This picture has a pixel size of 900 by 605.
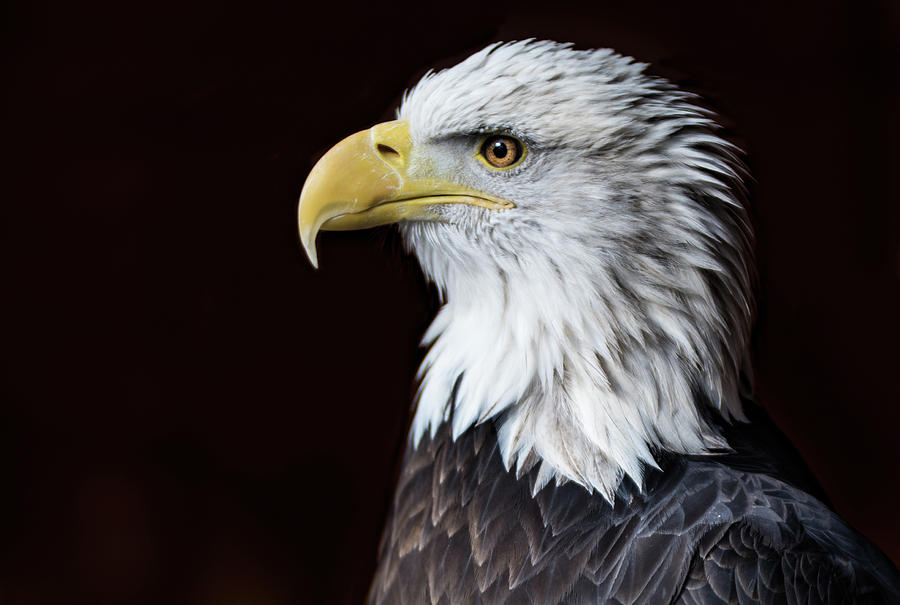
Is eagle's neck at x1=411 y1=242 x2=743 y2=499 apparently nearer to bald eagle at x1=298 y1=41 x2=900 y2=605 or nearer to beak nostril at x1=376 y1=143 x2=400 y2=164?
bald eagle at x1=298 y1=41 x2=900 y2=605

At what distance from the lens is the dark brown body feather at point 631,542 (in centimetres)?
85

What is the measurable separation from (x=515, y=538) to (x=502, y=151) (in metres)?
0.48

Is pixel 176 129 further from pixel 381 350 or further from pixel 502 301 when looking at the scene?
pixel 502 301

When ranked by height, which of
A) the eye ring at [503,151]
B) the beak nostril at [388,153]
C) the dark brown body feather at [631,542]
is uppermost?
the beak nostril at [388,153]

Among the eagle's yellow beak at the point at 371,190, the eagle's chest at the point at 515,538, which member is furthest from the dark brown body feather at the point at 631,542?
the eagle's yellow beak at the point at 371,190

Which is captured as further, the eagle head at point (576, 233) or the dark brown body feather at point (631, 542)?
the eagle head at point (576, 233)

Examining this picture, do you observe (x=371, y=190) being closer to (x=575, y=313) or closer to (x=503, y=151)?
(x=503, y=151)

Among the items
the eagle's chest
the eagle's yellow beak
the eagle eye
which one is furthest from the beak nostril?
the eagle's chest

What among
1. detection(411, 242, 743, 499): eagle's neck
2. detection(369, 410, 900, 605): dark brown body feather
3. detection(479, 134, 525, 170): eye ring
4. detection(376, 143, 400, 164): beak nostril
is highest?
detection(376, 143, 400, 164): beak nostril

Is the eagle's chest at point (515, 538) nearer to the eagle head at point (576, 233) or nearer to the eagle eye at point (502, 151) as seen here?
the eagle head at point (576, 233)

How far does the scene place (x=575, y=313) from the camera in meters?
1.00

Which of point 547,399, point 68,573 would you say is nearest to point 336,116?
point 547,399

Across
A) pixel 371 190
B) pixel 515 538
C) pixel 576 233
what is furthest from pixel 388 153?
pixel 515 538

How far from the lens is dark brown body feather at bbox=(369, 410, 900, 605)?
852 mm
